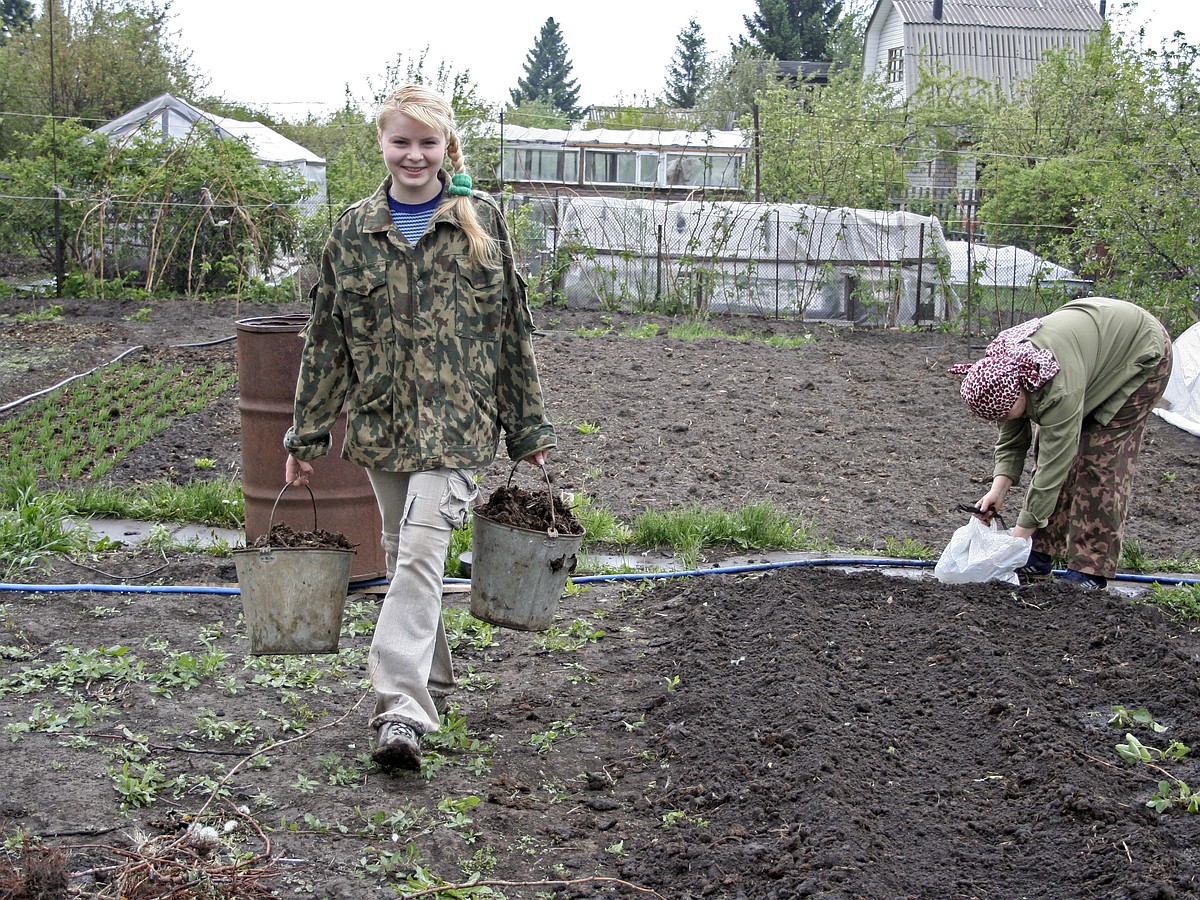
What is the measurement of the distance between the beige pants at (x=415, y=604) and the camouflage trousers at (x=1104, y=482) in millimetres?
3009

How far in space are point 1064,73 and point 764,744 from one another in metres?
20.1

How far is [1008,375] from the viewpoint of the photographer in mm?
→ 4734

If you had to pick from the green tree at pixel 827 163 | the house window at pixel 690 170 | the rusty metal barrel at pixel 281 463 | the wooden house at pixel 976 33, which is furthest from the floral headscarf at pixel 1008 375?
the wooden house at pixel 976 33

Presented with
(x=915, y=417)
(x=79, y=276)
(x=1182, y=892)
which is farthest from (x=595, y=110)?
(x=1182, y=892)

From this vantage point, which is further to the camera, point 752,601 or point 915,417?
point 915,417

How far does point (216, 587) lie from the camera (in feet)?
16.8

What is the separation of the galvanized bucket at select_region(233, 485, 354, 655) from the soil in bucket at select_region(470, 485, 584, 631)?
1.33 feet

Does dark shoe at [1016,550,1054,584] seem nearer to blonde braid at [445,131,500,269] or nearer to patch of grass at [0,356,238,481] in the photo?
blonde braid at [445,131,500,269]

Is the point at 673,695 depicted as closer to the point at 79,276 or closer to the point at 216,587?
the point at 216,587

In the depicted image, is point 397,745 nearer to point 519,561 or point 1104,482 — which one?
point 519,561

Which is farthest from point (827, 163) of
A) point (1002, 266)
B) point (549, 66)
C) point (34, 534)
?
point (549, 66)

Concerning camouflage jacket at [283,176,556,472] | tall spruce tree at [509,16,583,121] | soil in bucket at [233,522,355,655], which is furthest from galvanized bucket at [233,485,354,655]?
tall spruce tree at [509,16,583,121]

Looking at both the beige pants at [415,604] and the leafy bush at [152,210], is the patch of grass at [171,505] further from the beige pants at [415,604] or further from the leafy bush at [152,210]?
the leafy bush at [152,210]

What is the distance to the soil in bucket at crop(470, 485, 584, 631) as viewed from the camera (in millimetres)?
3539
